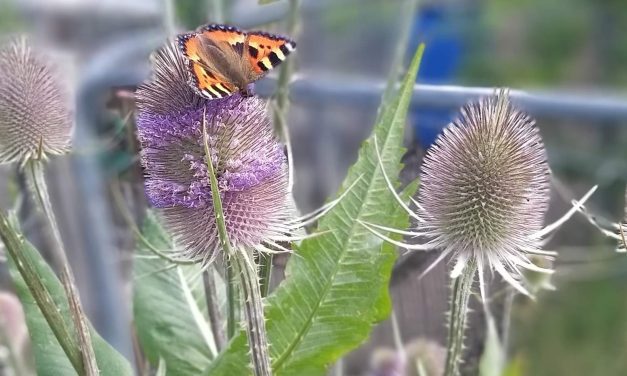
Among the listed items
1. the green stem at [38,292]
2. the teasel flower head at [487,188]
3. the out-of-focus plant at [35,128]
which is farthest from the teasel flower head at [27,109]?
the teasel flower head at [487,188]

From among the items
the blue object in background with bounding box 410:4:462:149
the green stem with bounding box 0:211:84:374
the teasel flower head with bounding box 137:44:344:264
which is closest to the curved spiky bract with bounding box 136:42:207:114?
the teasel flower head with bounding box 137:44:344:264

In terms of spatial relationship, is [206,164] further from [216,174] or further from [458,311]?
[458,311]

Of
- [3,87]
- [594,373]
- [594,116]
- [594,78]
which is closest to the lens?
[3,87]

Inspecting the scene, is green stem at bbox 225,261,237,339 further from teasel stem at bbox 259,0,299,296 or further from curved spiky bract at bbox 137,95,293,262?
teasel stem at bbox 259,0,299,296

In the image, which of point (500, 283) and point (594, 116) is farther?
point (594, 116)

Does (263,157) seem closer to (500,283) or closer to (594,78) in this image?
(500,283)

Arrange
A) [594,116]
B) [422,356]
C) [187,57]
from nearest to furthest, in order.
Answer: [187,57] → [422,356] → [594,116]

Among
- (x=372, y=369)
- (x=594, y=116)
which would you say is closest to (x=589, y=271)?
(x=594, y=116)

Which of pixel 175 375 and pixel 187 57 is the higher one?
pixel 187 57
